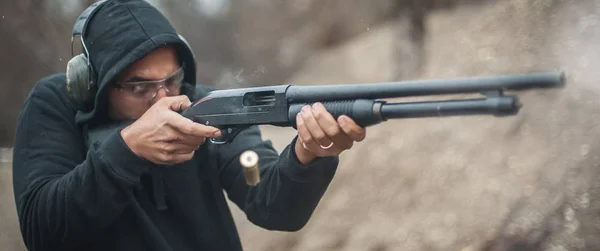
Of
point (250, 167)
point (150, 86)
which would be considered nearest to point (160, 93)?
point (150, 86)

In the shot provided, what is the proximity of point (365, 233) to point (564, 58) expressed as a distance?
79cm

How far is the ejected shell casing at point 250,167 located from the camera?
1.30 metres

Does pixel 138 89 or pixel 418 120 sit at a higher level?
pixel 138 89

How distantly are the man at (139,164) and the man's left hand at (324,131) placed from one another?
0.01m

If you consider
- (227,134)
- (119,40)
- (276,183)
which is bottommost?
(276,183)

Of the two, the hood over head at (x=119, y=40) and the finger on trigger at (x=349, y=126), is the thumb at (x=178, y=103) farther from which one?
the finger on trigger at (x=349, y=126)

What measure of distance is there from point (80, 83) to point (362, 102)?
654mm

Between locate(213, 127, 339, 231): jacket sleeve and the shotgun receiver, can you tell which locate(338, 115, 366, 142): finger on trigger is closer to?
the shotgun receiver

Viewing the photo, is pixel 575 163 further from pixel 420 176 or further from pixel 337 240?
pixel 337 240

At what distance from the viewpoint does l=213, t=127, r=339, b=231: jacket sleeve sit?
1221mm

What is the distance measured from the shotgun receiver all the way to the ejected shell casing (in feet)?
0.40

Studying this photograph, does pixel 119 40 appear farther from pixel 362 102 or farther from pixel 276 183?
pixel 362 102

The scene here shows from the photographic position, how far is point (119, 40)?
1319 mm

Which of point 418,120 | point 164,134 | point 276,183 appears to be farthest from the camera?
point 418,120
